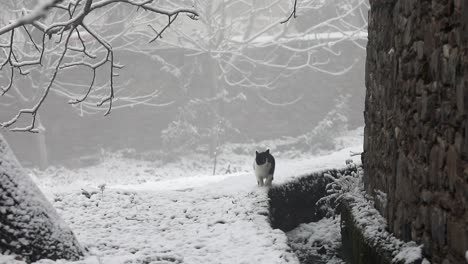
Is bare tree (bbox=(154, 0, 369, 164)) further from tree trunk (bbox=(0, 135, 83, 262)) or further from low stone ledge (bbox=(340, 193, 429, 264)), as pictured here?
tree trunk (bbox=(0, 135, 83, 262))

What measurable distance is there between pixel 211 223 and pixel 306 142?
15.9 metres

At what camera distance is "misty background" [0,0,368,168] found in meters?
20.7

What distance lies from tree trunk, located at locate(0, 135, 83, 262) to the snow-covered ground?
206 millimetres

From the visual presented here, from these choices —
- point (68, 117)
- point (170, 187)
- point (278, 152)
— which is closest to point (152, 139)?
point (68, 117)

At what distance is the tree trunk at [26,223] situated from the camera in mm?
4621

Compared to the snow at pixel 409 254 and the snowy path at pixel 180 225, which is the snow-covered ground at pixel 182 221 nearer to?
the snowy path at pixel 180 225

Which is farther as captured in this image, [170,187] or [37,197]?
[170,187]

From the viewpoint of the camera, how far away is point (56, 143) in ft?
68.5

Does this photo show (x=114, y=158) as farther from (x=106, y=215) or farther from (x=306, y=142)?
(x=106, y=215)

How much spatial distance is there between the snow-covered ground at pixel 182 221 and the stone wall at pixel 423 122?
4.49 ft

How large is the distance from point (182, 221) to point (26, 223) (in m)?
2.72

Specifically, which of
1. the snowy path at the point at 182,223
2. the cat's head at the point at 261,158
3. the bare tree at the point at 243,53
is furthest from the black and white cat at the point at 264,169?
the bare tree at the point at 243,53

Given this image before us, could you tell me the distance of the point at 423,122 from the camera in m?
3.76

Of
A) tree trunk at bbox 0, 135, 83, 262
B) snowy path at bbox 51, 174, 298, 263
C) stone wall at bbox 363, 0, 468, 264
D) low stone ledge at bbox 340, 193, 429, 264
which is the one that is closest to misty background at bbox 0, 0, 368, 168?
snowy path at bbox 51, 174, 298, 263
